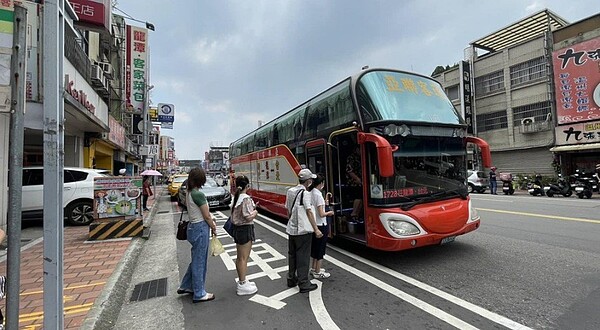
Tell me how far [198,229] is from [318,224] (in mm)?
1702

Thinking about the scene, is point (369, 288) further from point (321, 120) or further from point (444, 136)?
point (321, 120)

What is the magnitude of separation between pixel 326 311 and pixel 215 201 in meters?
10.3

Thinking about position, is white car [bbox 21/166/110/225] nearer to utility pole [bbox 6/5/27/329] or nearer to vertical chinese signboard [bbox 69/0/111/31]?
vertical chinese signboard [bbox 69/0/111/31]

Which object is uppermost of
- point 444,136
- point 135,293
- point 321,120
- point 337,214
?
point 321,120

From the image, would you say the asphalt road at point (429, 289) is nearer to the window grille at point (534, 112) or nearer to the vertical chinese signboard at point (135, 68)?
the vertical chinese signboard at point (135, 68)

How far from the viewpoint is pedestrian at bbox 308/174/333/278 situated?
4.59 meters

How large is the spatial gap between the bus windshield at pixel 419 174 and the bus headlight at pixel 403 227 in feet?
1.01

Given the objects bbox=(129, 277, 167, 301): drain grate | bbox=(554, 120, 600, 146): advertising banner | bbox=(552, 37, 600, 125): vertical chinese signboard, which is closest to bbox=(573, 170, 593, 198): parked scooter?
bbox=(554, 120, 600, 146): advertising banner

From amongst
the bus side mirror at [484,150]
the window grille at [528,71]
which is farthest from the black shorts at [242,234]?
the window grille at [528,71]

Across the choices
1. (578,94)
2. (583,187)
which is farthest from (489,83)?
(583,187)

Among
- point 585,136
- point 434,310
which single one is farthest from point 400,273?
point 585,136

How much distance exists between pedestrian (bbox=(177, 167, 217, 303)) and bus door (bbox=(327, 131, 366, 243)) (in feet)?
8.95

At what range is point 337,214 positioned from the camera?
248 inches

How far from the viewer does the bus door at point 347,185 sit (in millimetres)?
6073
